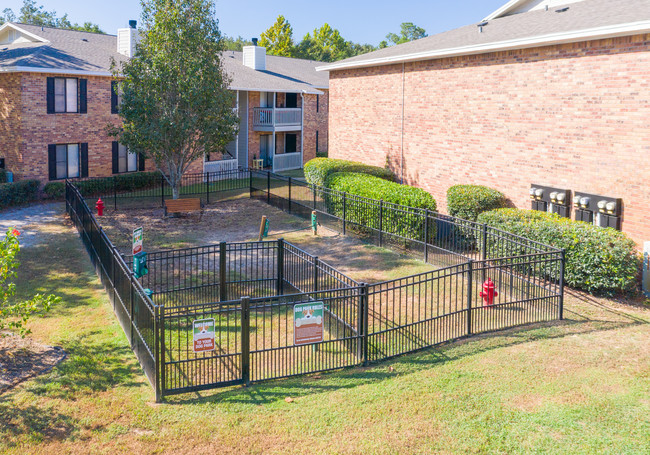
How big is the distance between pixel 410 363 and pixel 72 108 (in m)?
21.9

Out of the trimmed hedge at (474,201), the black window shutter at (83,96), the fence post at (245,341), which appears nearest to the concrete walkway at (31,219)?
the black window shutter at (83,96)

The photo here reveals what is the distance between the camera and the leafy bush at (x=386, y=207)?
56.1ft

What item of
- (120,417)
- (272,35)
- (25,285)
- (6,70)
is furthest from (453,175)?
(272,35)

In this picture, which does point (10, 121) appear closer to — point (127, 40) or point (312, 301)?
point (127, 40)

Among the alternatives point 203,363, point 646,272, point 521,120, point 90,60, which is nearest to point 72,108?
point 90,60

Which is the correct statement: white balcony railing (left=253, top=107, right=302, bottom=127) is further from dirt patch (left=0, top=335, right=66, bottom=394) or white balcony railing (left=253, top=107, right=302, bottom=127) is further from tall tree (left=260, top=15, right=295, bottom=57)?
tall tree (left=260, top=15, right=295, bottom=57)

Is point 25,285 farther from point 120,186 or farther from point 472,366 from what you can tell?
point 120,186

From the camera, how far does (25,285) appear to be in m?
13.8

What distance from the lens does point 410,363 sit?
30.9ft

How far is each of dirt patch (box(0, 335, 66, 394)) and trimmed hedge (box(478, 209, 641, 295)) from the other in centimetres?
1020

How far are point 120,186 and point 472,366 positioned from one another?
21.6 m

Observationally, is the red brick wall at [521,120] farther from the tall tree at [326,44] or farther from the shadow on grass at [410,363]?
the tall tree at [326,44]

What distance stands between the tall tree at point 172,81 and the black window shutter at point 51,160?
4.85m

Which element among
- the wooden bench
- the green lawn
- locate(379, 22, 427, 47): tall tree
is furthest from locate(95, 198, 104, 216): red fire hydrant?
locate(379, 22, 427, 47): tall tree
